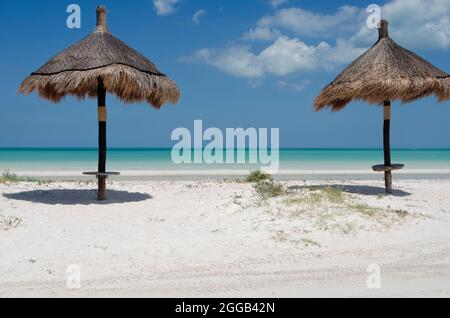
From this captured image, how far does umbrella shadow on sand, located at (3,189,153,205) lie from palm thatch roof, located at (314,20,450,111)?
4.18 meters

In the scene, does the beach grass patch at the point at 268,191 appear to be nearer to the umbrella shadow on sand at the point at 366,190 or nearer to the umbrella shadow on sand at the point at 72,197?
the umbrella shadow on sand at the point at 366,190

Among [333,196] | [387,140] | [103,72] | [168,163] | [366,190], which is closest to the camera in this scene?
[103,72]

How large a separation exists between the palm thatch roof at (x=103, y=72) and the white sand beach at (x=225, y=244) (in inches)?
76.2

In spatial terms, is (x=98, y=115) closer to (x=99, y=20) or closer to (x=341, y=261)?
(x=99, y=20)

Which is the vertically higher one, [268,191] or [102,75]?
[102,75]

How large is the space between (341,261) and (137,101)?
566 centimetres

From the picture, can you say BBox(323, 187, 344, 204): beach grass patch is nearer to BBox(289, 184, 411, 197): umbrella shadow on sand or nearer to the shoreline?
BBox(289, 184, 411, 197): umbrella shadow on sand

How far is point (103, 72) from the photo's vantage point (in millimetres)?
7949

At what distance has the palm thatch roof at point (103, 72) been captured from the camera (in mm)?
8039

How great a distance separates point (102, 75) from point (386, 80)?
197 inches

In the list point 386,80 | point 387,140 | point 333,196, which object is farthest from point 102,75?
point 387,140

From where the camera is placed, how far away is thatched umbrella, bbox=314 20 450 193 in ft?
29.9

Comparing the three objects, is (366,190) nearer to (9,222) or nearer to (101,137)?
(101,137)

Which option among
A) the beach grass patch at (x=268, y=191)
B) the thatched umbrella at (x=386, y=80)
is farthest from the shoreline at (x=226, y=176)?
the beach grass patch at (x=268, y=191)
